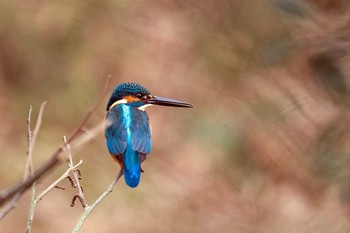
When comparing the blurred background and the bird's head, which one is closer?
the bird's head

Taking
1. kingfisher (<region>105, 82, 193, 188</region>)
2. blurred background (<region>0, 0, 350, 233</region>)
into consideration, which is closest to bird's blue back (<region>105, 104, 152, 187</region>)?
kingfisher (<region>105, 82, 193, 188</region>)

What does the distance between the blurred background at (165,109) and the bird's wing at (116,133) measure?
9.05 ft

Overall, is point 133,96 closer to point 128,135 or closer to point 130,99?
point 130,99

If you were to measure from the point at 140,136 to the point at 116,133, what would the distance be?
0.05m

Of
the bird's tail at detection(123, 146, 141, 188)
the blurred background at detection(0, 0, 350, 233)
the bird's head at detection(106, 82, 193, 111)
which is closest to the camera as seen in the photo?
the bird's tail at detection(123, 146, 141, 188)

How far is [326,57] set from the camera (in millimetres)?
3047

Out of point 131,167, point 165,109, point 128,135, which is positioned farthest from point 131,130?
point 165,109

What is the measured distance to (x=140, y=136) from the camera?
5.52 feet

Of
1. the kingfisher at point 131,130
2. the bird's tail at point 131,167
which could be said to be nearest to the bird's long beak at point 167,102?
the kingfisher at point 131,130

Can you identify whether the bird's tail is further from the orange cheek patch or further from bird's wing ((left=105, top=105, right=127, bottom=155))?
the orange cheek patch

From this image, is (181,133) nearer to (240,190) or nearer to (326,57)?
(240,190)

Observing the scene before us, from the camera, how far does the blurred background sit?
495 centimetres

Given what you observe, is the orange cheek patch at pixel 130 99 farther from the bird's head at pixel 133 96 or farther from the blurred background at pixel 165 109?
the blurred background at pixel 165 109

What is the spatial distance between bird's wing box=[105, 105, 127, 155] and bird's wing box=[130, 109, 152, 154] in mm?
20
